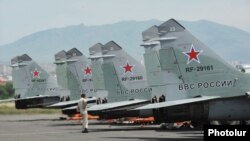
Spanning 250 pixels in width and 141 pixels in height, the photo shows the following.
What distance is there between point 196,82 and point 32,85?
68.9 feet

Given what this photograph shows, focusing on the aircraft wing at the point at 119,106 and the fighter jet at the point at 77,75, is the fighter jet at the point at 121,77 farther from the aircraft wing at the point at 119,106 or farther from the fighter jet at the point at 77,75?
the fighter jet at the point at 77,75

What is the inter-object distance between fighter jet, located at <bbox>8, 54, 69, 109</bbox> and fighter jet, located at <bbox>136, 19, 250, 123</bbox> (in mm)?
18797

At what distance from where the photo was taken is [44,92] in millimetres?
37812

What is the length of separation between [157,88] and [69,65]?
1138cm

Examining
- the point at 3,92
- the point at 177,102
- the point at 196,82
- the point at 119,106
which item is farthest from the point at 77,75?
the point at 3,92

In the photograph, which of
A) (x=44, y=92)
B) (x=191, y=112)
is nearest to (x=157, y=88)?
(x=191, y=112)

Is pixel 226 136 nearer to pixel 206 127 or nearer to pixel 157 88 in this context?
pixel 206 127

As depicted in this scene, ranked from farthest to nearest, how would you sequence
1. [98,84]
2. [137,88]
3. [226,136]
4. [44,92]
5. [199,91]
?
[44,92]
[98,84]
[137,88]
[199,91]
[226,136]

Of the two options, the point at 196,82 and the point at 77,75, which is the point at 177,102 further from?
the point at 77,75

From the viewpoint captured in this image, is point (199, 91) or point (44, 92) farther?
point (44, 92)

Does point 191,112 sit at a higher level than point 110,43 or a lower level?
lower

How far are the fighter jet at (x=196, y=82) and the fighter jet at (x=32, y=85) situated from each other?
740 inches

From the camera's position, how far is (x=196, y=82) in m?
18.6

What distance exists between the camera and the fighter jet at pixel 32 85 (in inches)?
1469
